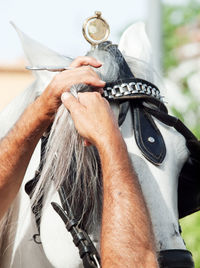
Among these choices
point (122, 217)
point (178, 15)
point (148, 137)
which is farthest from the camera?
point (178, 15)

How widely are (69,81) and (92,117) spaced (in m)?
0.13

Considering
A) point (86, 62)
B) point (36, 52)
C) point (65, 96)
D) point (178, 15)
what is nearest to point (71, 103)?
point (65, 96)

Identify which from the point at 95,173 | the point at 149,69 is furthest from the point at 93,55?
the point at 95,173

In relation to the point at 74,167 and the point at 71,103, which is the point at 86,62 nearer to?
the point at 71,103

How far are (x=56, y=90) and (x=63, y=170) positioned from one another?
8.8 inches

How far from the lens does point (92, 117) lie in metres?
1.60

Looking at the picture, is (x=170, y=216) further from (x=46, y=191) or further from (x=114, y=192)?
(x=46, y=191)

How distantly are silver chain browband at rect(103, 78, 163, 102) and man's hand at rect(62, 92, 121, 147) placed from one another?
0.12 m

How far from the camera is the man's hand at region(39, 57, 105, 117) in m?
1.65

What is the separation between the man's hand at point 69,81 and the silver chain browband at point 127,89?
0.08 metres

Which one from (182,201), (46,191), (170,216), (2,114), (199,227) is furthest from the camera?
(199,227)

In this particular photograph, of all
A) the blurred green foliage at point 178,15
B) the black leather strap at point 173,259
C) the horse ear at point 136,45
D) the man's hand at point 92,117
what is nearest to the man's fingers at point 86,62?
the man's hand at point 92,117

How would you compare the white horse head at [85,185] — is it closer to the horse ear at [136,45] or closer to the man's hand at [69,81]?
the man's hand at [69,81]

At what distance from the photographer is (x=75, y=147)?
65.2 inches
